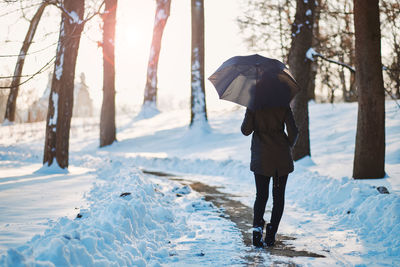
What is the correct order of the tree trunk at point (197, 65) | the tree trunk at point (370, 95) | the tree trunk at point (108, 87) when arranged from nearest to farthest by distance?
1. the tree trunk at point (370, 95)
2. the tree trunk at point (197, 65)
3. the tree trunk at point (108, 87)

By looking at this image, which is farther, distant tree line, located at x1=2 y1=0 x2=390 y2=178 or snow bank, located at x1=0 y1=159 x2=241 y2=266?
distant tree line, located at x1=2 y1=0 x2=390 y2=178

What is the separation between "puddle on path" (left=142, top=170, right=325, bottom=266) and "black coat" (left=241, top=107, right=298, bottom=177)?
0.88 metres

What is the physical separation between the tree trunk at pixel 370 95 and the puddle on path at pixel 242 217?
8.97 ft

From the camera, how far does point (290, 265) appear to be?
3807 mm

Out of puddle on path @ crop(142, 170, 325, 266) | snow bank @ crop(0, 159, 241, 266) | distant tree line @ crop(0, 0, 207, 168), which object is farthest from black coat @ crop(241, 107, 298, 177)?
distant tree line @ crop(0, 0, 207, 168)

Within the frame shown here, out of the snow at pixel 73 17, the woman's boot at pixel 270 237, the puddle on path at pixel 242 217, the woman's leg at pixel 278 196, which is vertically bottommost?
the puddle on path at pixel 242 217

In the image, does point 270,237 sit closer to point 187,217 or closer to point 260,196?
point 260,196

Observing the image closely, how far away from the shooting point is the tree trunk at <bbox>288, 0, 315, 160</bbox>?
1075 centimetres

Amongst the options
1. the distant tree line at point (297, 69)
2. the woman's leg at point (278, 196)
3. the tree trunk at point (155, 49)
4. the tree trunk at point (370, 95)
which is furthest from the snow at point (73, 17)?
the tree trunk at point (155, 49)

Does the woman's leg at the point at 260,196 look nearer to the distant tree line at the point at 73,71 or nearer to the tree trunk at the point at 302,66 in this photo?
the distant tree line at the point at 73,71

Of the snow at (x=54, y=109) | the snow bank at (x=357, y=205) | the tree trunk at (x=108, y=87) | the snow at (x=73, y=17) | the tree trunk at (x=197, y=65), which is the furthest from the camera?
the tree trunk at (x=108, y=87)

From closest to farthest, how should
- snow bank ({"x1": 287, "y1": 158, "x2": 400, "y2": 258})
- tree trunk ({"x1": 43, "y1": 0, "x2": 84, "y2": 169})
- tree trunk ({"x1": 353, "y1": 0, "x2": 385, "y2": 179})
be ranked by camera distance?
snow bank ({"x1": 287, "y1": 158, "x2": 400, "y2": 258}), tree trunk ({"x1": 353, "y1": 0, "x2": 385, "y2": 179}), tree trunk ({"x1": 43, "y1": 0, "x2": 84, "y2": 169})

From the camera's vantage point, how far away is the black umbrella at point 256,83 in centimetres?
430

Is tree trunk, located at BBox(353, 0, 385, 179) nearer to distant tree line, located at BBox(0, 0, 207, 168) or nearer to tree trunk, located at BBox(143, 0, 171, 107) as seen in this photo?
distant tree line, located at BBox(0, 0, 207, 168)
